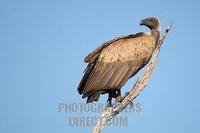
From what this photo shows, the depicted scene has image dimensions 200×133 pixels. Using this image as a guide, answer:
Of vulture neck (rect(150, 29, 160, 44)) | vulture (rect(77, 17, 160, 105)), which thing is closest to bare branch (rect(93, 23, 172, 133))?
vulture (rect(77, 17, 160, 105))

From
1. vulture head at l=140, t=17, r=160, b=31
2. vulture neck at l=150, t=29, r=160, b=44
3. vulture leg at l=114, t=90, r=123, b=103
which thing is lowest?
vulture leg at l=114, t=90, r=123, b=103

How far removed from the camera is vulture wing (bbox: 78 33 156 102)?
12.3 metres

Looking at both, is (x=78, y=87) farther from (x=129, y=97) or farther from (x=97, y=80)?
(x=129, y=97)

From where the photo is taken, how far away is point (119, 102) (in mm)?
12609

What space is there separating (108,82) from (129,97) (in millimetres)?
809

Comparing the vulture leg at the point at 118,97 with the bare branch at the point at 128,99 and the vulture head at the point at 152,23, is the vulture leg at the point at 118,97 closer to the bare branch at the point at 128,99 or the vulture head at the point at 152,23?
the bare branch at the point at 128,99

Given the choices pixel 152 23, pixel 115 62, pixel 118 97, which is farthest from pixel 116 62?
pixel 152 23

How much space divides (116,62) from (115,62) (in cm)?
3

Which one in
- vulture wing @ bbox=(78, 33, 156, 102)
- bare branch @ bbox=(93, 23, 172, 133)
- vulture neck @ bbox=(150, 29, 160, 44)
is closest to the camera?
bare branch @ bbox=(93, 23, 172, 133)

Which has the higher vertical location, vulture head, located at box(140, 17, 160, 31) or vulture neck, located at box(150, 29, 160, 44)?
vulture head, located at box(140, 17, 160, 31)

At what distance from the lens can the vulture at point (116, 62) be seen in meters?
12.4

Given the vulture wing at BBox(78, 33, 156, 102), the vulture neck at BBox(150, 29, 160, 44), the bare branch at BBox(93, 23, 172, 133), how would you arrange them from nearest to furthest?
1. the bare branch at BBox(93, 23, 172, 133)
2. the vulture wing at BBox(78, 33, 156, 102)
3. the vulture neck at BBox(150, 29, 160, 44)

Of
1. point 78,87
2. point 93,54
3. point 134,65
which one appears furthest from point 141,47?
point 78,87

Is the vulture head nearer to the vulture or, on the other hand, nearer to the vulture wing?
the vulture
